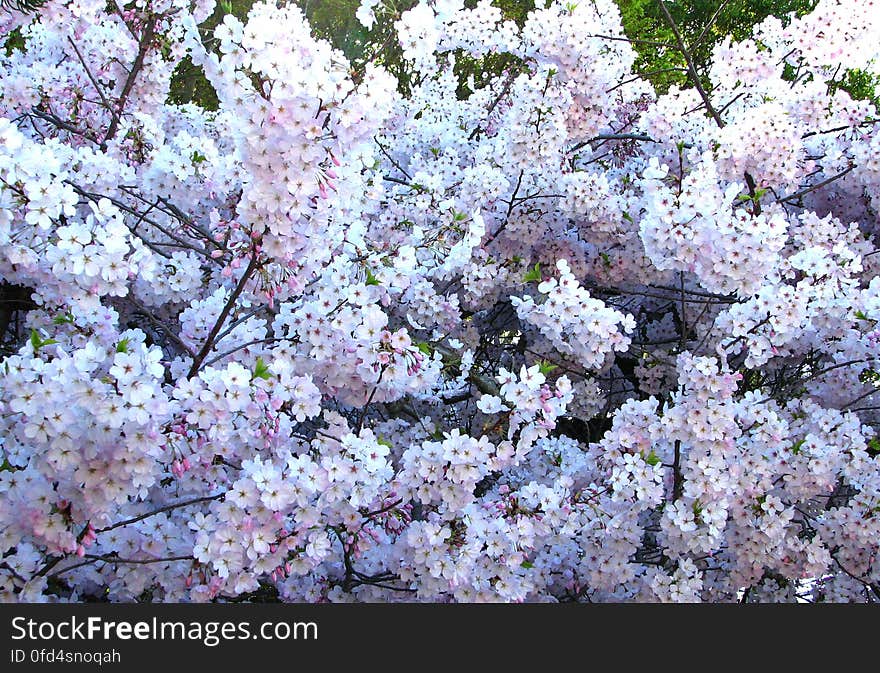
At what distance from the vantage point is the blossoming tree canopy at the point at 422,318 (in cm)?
229

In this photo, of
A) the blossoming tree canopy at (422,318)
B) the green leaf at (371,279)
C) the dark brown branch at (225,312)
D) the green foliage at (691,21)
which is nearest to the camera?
the blossoming tree canopy at (422,318)

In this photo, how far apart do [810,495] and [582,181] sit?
1.75 metres

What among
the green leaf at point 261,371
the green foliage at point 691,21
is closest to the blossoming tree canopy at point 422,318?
the green leaf at point 261,371

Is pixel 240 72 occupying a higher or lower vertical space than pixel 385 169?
lower

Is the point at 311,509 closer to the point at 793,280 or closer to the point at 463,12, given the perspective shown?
the point at 793,280

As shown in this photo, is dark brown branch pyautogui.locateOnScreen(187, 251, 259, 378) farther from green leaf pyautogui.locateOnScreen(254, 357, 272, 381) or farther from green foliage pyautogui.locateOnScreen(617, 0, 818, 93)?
green foliage pyautogui.locateOnScreen(617, 0, 818, 93)

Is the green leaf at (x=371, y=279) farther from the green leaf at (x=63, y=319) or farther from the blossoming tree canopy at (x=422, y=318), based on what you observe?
the green leaf at (x=63, y=319)

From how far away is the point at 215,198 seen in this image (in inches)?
151

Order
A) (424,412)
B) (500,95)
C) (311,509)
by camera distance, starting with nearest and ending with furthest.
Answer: (311,509) < (424,412) < (500,95)

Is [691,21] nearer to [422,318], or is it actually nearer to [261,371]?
[422,318]

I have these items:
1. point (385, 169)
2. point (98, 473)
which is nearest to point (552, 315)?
point (98, 473)

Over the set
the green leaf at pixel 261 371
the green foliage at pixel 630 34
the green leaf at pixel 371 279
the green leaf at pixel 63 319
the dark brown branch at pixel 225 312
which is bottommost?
the green leaf at pixel 261 371

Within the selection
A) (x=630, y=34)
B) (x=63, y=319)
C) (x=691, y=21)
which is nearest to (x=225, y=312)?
(x=63, y=319)

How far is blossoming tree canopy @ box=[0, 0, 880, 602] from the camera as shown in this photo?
229 centimetres
